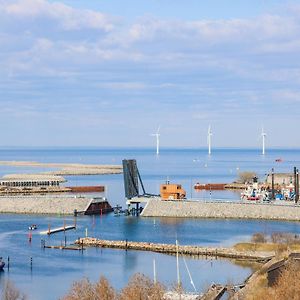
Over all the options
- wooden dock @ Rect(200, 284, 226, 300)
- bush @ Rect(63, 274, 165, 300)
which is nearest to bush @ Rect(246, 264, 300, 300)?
wooden dock @ Rect(200, 284, 226, 300)

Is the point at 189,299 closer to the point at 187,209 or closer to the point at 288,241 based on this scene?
the point at 288,241

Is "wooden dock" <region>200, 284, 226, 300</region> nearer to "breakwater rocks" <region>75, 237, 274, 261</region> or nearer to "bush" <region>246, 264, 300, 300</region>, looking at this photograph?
"bush" <region>246, 264, 300, 300</region>

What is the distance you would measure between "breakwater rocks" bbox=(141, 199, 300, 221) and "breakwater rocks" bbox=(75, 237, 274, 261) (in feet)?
53.6

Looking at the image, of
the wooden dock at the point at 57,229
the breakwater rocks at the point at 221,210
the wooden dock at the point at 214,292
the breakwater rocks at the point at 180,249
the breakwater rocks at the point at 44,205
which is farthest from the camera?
the breakwater rocks at the point at 44,205

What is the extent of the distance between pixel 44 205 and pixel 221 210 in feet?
58.6

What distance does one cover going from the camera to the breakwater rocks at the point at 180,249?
173 feet

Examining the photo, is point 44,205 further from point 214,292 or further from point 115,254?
point 214,292

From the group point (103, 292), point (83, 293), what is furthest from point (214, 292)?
point (83, 293)

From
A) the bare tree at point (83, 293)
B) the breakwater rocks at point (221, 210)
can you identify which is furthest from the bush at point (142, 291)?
the breakwater rocks at point (221, 210)

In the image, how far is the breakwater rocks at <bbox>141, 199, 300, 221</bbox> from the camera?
71.1 m

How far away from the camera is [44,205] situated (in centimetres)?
8000

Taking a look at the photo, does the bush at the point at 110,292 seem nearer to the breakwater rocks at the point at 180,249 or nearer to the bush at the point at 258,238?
the breakwater rocks at the point at 180,249

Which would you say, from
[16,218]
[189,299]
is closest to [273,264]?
[189,299]

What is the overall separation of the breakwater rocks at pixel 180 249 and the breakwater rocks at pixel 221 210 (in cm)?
1635
